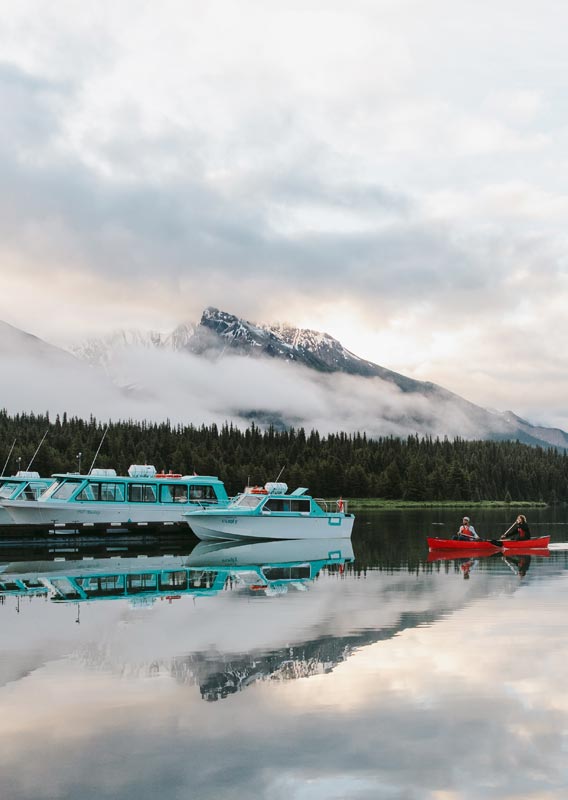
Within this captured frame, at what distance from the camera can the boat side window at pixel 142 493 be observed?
6704 cm

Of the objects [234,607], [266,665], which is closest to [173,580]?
[234,607]

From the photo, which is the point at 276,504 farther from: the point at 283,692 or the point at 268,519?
the point at 283,692

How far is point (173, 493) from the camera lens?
69188 millimetres

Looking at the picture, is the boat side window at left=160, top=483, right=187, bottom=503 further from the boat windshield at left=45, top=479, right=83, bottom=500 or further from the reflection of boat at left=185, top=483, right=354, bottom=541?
the boat windshield at left=45, top=479, right=83, bottom=500

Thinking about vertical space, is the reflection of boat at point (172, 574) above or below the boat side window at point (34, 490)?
below

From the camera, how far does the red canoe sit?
5884 centimetres

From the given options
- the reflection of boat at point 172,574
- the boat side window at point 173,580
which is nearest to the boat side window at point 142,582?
the reflection of boat at point 172,574

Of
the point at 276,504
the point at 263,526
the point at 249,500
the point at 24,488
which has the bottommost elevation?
the point at 263,526

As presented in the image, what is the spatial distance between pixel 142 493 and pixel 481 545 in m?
27.2

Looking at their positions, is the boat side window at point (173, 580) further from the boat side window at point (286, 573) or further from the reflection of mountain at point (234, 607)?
the boat side window at point (286, 573)

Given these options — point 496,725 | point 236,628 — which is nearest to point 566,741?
point 496,725

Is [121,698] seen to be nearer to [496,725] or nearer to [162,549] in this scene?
[496,725]

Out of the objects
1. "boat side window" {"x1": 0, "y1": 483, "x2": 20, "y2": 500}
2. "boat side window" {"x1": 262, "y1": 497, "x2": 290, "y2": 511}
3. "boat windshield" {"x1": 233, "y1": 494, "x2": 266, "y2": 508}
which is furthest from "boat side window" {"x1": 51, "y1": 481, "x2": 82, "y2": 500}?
"boat side window" {"x1": 262, "y1": 497, "x2": 290, "y2": 511}

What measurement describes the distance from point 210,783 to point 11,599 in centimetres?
2202
